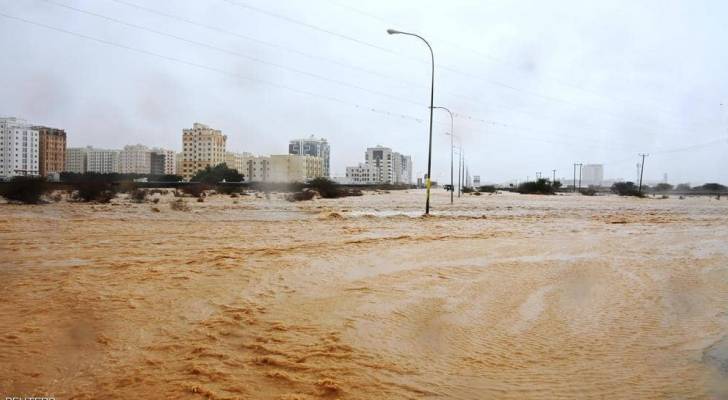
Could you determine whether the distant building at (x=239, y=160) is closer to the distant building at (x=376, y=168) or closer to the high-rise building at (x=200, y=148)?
the high-rise building at (x=200, y=148)

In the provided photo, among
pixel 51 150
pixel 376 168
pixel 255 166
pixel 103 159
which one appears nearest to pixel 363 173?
pixel 376 168

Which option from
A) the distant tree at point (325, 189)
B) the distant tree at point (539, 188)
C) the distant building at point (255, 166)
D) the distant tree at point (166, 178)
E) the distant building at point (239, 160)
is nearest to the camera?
the distant tree at point (325, 189)

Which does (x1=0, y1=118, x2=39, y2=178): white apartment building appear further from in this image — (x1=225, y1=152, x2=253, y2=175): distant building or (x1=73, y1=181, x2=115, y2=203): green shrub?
(x1=225, y1=152, x2=253, y2=175): distant building

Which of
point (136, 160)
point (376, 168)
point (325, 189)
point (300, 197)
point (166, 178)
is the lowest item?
point (300, 197)

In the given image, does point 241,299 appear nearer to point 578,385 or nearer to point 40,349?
point 40,349

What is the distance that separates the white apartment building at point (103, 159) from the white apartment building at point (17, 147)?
33.9 metres

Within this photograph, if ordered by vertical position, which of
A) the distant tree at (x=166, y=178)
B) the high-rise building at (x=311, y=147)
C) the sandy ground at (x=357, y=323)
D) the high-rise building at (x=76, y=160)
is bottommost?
the sandy ground at (x=357, y=323)

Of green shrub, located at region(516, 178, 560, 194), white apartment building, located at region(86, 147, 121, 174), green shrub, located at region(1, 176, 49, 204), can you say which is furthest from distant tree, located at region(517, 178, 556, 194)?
green shrub, located at region(1, 176, 49, 204)

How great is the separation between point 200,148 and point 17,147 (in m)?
26.4

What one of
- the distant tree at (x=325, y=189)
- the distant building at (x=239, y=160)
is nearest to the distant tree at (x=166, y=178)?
the distant building at (x=239, y=160)

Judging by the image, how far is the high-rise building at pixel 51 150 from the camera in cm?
5081

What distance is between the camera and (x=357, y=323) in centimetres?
614

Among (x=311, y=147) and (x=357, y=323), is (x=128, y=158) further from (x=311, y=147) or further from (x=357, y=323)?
(x=357, y=323)

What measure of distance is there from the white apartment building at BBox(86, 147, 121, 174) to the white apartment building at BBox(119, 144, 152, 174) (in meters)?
0.94
